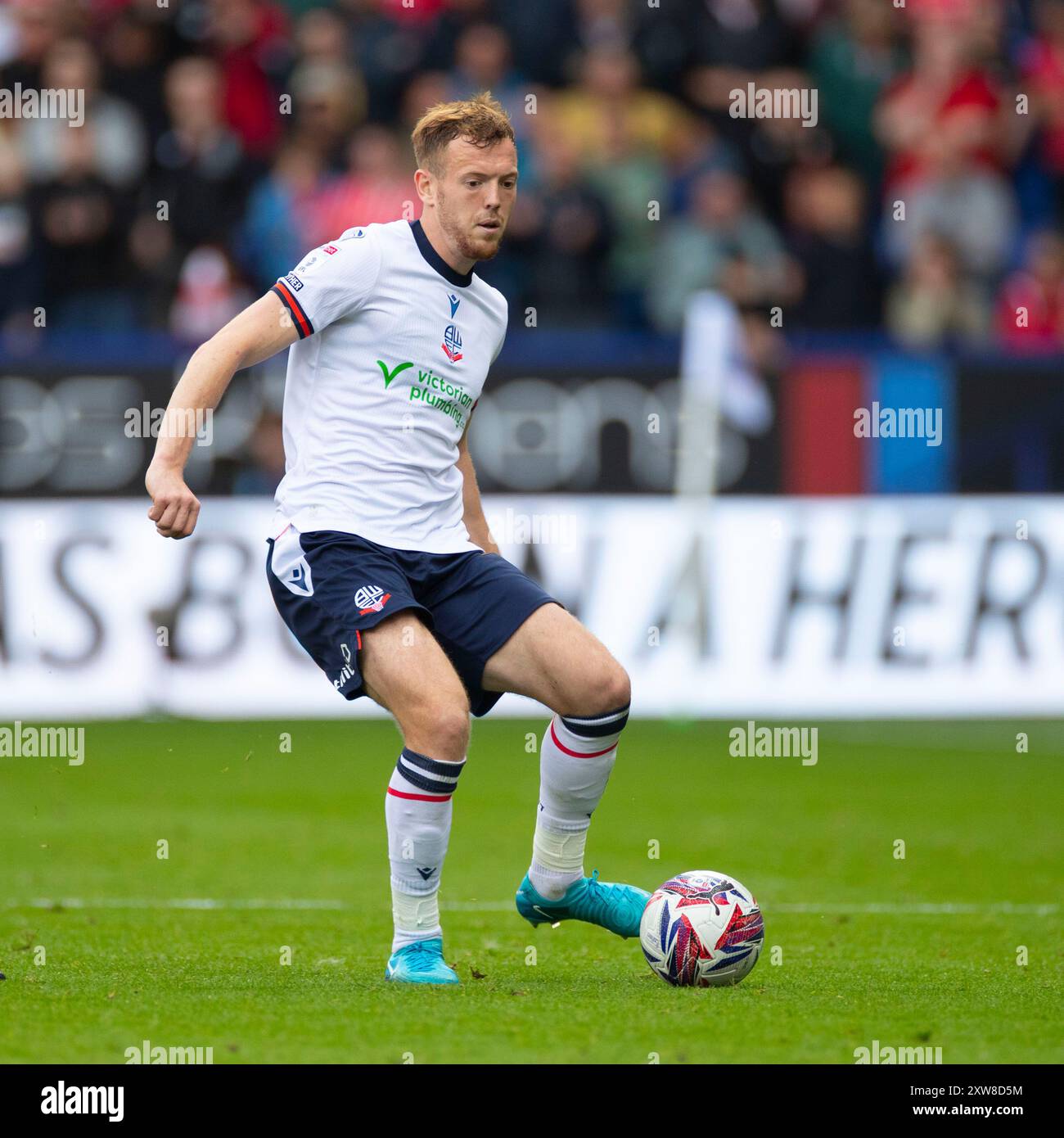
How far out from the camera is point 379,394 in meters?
6.11

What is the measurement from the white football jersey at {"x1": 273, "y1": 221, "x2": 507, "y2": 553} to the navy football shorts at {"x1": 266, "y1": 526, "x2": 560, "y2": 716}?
0.20 feet

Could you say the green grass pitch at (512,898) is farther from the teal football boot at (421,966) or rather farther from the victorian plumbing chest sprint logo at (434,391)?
the victorian plumbing chest sprint logo at (434,391)

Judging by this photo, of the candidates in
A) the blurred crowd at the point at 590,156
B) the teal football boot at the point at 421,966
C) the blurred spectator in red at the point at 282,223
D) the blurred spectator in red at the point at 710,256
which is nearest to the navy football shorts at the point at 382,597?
the teal football boot at the point at 421,966

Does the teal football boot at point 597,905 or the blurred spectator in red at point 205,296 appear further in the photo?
the blurred spectator in red at point 205,296

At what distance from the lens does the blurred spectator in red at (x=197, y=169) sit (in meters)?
15.0

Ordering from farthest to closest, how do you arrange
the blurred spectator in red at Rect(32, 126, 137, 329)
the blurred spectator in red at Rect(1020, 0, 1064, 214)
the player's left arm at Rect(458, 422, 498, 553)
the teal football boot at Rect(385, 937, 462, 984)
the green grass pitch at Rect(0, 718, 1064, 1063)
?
the blurred spectator in red at Rect(1020, 0, 1064, 214), the blurred spectator in red at Rect(32, 126, 137, 329), the player's left arm at Rect(458, 422, 498, 553), the teal football boot at Rect(385, 937, 462, 984), the green grass pitch at Rect(0, 718, 1064, 1063)

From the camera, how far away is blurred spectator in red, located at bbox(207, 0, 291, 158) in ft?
52.3

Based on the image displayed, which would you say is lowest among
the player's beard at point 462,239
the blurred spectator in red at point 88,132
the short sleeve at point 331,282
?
the short sleeve at point 331,282

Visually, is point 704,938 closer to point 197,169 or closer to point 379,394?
point 379,394

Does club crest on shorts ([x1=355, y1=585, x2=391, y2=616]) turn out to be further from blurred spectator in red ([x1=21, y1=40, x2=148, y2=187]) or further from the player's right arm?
blurred spectator in red ([x1=21, y1=40, x2=148, y2=187])

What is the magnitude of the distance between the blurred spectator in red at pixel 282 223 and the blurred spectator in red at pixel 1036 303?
5.15 metres

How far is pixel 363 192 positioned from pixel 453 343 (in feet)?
28.6

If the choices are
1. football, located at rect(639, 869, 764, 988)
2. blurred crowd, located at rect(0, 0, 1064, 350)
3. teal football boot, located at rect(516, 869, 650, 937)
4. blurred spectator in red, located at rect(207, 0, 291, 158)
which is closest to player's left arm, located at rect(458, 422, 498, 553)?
teal football boot, located at rect(516, 869, 650, 937)

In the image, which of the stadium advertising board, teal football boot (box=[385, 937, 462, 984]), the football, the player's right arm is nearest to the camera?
the player's right arm
